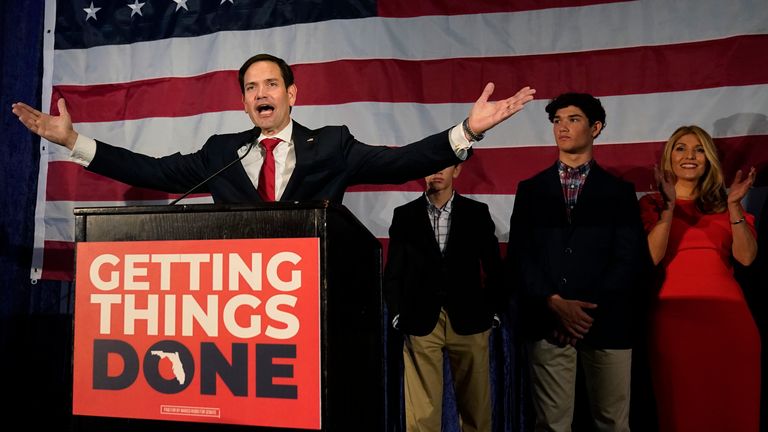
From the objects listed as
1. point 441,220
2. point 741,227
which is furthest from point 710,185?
point 441,220

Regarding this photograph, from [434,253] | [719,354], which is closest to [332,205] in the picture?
[434,253]

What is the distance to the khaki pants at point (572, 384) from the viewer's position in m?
2.03

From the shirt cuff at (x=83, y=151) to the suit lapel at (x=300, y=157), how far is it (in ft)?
1.95

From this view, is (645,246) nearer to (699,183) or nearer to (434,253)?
(699,183)

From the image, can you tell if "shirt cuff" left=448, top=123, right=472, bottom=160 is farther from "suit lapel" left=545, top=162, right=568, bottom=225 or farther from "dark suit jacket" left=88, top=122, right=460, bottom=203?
"suit lapel" left=545, top=162, right=568, bottom=225

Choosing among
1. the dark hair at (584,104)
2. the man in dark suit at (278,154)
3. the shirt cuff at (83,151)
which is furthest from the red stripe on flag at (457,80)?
the shirt cuff at (83,151)

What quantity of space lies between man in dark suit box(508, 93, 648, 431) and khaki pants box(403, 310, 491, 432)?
0.76 ft

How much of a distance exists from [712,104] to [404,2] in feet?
4.74

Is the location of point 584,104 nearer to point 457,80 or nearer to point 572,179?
point 572,179

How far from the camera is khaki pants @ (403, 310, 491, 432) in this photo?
89.5 inches

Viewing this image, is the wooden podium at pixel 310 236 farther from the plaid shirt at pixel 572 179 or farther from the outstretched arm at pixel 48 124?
the plaid shirt at pixel 572 179

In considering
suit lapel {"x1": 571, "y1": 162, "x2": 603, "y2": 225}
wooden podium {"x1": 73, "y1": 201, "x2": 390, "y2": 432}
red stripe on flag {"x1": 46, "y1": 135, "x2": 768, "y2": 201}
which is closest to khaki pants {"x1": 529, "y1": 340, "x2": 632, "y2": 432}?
suit lapel {"x1": 571, "y1": 162, "x2": 603, "y2": 225}

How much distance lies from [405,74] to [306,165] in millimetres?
1246

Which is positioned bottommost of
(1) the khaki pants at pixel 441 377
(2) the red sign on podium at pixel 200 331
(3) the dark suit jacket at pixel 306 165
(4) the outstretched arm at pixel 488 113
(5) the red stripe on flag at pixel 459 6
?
(1) the khaki pants at pixel 441 377
